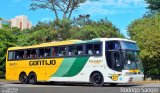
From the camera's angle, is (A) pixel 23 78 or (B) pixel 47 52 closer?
(B) pixel 47 52

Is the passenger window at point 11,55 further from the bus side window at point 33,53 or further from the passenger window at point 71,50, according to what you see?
the passenger window at point 71,50

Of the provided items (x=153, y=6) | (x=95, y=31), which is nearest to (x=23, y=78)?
(x=95, y=31)

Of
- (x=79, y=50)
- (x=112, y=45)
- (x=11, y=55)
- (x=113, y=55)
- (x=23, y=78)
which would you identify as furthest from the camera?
(x=11, y=55)

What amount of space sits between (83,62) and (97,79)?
5.13ft

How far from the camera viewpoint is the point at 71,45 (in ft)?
91.8

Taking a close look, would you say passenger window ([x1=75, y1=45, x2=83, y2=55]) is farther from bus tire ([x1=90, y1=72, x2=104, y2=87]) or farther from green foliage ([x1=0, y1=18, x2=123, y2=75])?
green foliage ([x1=0, y1=18, x2=123, y2=75])

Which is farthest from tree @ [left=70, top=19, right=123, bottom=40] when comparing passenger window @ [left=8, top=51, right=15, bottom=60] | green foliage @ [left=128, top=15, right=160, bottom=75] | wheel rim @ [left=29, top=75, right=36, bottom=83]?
wheel rim @ [left=29, top=75, right=36, bottom=83]

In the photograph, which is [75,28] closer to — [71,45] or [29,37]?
[29,37]

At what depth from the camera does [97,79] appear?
2631 centimetres

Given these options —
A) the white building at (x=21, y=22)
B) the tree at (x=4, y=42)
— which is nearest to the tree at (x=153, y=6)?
the tree at (x=4, y=42)

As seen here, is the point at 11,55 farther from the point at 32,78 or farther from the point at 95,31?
the point at 95,31

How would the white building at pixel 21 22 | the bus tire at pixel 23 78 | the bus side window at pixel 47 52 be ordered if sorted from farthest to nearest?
the white building at pixel 21 22, the bus tire at pixel 23 78, the bus side window at pixel 47 52

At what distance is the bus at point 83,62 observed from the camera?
83.5ft

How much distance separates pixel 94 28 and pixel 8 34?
956cm
